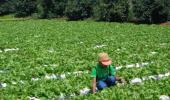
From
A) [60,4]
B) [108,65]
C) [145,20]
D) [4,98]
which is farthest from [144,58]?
[60,4]

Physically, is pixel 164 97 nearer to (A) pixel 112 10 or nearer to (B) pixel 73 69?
(B) pixel 73 69

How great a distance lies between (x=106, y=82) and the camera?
1445 centimetres

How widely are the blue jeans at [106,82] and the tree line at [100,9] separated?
4896 cm

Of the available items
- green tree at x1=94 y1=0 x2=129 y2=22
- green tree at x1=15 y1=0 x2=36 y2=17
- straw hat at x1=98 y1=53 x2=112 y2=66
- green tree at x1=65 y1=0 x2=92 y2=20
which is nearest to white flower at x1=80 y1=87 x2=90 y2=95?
straw hat at x1=98 y1=53 x2=112 y2=66

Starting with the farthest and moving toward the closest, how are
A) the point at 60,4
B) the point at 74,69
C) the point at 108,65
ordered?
the point at 60,4 < the point at 74,69 < the point at 108,65

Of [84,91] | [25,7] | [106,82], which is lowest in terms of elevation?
[25,7]

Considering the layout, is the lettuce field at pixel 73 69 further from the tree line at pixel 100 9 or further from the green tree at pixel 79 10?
the green tree at pixel 79 10

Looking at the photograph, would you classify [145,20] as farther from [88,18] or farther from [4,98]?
[4,98]

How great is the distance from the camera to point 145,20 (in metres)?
64.9

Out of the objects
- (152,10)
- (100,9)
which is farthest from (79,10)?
(152,10)

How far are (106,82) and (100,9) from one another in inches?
2194

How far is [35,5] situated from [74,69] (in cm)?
7566

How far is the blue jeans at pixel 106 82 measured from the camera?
559 inches

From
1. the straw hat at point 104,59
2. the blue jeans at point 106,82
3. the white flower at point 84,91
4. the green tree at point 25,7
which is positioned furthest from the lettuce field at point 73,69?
the green tree at point 25,7
